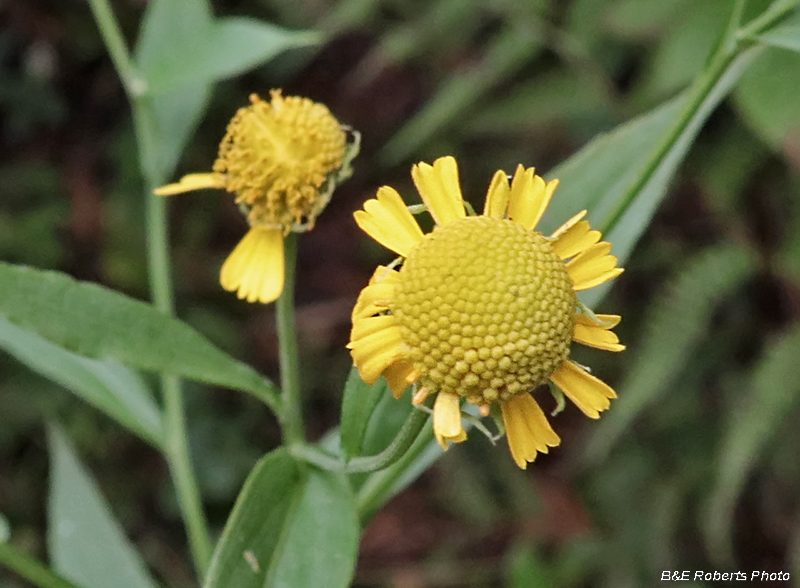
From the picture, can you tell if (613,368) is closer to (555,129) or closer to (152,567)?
(555,129)

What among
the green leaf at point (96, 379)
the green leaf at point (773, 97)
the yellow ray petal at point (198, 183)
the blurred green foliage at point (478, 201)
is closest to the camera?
the yellow ray petal at point (198, 183)

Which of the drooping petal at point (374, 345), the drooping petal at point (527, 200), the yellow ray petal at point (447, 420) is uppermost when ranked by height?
the drooping petal at point (527, 200)

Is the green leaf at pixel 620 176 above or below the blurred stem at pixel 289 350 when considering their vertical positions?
above

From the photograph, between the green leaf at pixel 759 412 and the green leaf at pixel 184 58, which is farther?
the green leaf at pixel 759 412

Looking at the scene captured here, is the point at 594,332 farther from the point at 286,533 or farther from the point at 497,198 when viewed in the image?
the point at 286,533

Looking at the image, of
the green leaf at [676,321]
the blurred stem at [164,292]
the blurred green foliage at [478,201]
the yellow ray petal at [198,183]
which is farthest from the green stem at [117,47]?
the green leaf at [676,321]

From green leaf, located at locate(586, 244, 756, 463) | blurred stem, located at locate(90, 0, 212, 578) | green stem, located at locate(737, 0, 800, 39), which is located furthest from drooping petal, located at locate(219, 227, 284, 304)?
green leaf, located at locate(586, 244, 756, 463)

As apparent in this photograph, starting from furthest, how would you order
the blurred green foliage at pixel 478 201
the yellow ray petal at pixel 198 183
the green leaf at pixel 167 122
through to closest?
the blurred green foliage at pixel 478 201 → the green leaf at pixel 167 122 → the yellow ray petal at pixel 198 183

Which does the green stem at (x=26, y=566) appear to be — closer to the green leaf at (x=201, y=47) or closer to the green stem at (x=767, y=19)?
the green leaf at (x=201, y=47)
